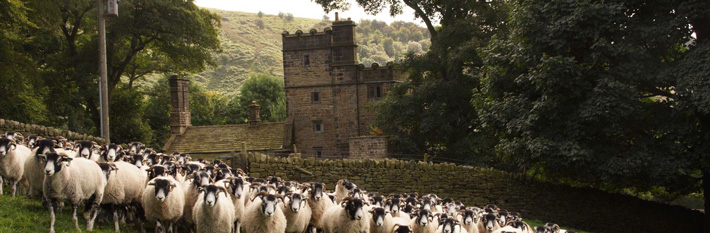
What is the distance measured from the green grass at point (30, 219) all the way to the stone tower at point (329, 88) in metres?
32.2

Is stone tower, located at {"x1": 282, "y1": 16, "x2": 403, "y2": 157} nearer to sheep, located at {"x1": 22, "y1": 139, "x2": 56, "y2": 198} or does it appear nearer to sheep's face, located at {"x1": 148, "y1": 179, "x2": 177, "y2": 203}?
sheep, located at {"x1": 22, "y1": 139, "x2": 56, "y2": 198}

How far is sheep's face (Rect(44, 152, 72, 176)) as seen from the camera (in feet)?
42.8

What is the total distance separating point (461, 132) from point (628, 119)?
1263 centimetres

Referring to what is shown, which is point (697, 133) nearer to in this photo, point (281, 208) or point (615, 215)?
point (615, 215)

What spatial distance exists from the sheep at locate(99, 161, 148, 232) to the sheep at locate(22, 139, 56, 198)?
110 centimetres

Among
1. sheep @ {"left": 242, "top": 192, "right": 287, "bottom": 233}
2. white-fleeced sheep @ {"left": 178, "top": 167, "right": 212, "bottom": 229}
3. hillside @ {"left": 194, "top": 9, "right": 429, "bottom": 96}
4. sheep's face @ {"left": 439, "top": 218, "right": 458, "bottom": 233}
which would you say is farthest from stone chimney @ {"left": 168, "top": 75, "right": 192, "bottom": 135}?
hillside @ {"left": 194, "top": 9, "right": 429, "bottom": 96}

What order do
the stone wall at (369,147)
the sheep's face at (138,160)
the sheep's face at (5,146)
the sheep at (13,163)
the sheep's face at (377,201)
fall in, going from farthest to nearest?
the stone wall at (369,147)
the sheep's face at (377,201)
the sheep's face at (138,160)
the sheep at (13,163)
the sheep's face at (5,146)

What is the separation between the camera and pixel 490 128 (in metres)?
26.6

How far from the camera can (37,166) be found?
14.9 m

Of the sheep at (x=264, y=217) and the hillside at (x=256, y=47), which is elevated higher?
the hillside at (x=256, y=47)

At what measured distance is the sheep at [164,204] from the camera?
14.2 m

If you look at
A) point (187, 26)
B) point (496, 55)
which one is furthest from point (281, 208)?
point (187, 26)

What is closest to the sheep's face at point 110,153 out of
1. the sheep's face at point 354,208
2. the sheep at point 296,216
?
the sheep at point 296,216

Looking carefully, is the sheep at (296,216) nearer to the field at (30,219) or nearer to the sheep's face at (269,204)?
the sheep's face at (269,204)
